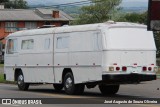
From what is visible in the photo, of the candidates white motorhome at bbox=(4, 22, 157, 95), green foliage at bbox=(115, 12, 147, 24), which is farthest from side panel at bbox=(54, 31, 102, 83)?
green foliage at bbox=(115, 12, 147, 24)

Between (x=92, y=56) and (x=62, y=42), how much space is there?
2418mm

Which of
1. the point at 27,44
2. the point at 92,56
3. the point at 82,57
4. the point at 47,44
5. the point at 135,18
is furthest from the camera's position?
the point at 135,18

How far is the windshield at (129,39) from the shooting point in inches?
769

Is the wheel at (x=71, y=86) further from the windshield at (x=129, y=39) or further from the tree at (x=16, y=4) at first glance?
the tree at (x=16, y=4)

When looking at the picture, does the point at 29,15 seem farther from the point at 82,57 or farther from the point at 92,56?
the point at 92,56

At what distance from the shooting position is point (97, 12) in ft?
243

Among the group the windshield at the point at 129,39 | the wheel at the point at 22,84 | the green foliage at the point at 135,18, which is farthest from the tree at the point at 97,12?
the windshield at the point at 129,39

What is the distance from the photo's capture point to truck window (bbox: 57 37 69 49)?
21789 millimetres

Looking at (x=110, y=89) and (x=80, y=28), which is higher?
(x=80, y=28)

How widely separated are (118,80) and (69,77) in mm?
2594

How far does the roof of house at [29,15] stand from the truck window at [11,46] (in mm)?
61542

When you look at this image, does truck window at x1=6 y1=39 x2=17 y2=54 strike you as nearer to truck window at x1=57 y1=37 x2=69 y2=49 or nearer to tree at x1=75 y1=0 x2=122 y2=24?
truck window at x1=57 y1=37 x2=69 y2=49

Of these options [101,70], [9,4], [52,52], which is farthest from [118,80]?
[9,4]

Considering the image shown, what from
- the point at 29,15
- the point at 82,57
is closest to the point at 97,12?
the point at 29,15
